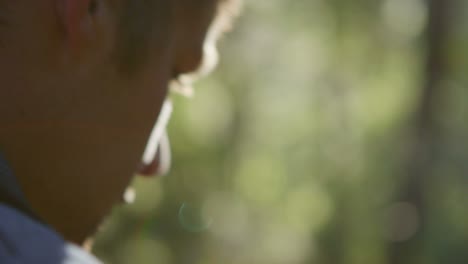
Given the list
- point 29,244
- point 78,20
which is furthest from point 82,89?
point 29,244

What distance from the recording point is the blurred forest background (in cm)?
1314

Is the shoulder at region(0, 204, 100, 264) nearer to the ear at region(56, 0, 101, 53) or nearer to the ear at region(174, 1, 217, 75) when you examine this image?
the ear at region(56, 0, 101, 53)

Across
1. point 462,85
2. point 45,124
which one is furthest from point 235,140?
point 45,124

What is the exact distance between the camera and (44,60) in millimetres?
1334

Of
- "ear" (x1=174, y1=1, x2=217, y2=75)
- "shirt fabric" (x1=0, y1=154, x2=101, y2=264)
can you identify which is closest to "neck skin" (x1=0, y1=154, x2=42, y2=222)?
"shirt fabric" (x1=0, y1=154, x2=101, y2=264)

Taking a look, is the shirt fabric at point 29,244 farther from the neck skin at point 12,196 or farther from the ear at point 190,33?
the ear at point 190,33

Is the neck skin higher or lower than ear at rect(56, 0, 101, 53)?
lower

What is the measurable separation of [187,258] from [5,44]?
12.8 meters

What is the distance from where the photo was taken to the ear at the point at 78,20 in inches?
52.1

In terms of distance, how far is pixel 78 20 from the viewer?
4.37 ft

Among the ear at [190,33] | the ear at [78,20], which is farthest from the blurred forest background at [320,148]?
the ear at [78,20]

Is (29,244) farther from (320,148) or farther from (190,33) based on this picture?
(320,148)

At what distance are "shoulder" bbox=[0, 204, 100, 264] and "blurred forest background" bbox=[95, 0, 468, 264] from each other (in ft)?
39.0

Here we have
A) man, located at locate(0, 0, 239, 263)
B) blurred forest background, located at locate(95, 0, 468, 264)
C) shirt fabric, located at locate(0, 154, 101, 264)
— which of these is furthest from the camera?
blurred forest background, located at locate(95, 0, 468, 264)
